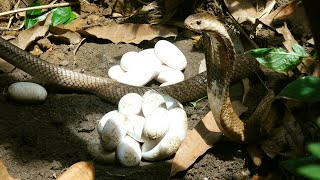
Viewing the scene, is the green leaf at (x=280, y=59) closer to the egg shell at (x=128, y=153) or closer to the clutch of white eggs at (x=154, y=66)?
the egg shell at (x=128, y=153)

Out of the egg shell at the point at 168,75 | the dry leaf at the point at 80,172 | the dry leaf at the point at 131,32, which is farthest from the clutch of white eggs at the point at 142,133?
the dry leaf at the point at 131,32

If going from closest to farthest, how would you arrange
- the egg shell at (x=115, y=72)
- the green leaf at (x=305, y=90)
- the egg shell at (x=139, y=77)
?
the green leaf at (x=305, y=90) → the egg shell at (x=139, y=77) → the egg shell at (x=115, y=72)

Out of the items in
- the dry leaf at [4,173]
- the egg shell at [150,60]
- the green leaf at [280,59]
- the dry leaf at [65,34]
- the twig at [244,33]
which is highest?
the green leaf at [280,59]

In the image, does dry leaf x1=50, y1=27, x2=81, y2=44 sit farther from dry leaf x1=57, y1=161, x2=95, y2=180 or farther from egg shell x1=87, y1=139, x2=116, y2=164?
dry leaf x1=57, y1=161, x2=95, y2=180

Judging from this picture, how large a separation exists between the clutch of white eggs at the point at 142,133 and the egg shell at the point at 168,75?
1.92 feet

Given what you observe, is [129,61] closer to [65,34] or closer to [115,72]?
[115,72]

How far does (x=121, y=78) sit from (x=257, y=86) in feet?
3.30

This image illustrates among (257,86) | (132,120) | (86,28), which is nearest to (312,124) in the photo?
(257,86)

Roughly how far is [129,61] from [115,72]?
0.18m

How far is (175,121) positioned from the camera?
9.96ft

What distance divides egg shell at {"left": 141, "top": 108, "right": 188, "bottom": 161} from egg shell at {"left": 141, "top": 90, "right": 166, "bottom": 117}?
9 centimetres

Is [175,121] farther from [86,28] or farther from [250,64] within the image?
[86,28]

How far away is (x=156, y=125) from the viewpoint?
9.46 feet

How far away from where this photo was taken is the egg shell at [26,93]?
138 inches
